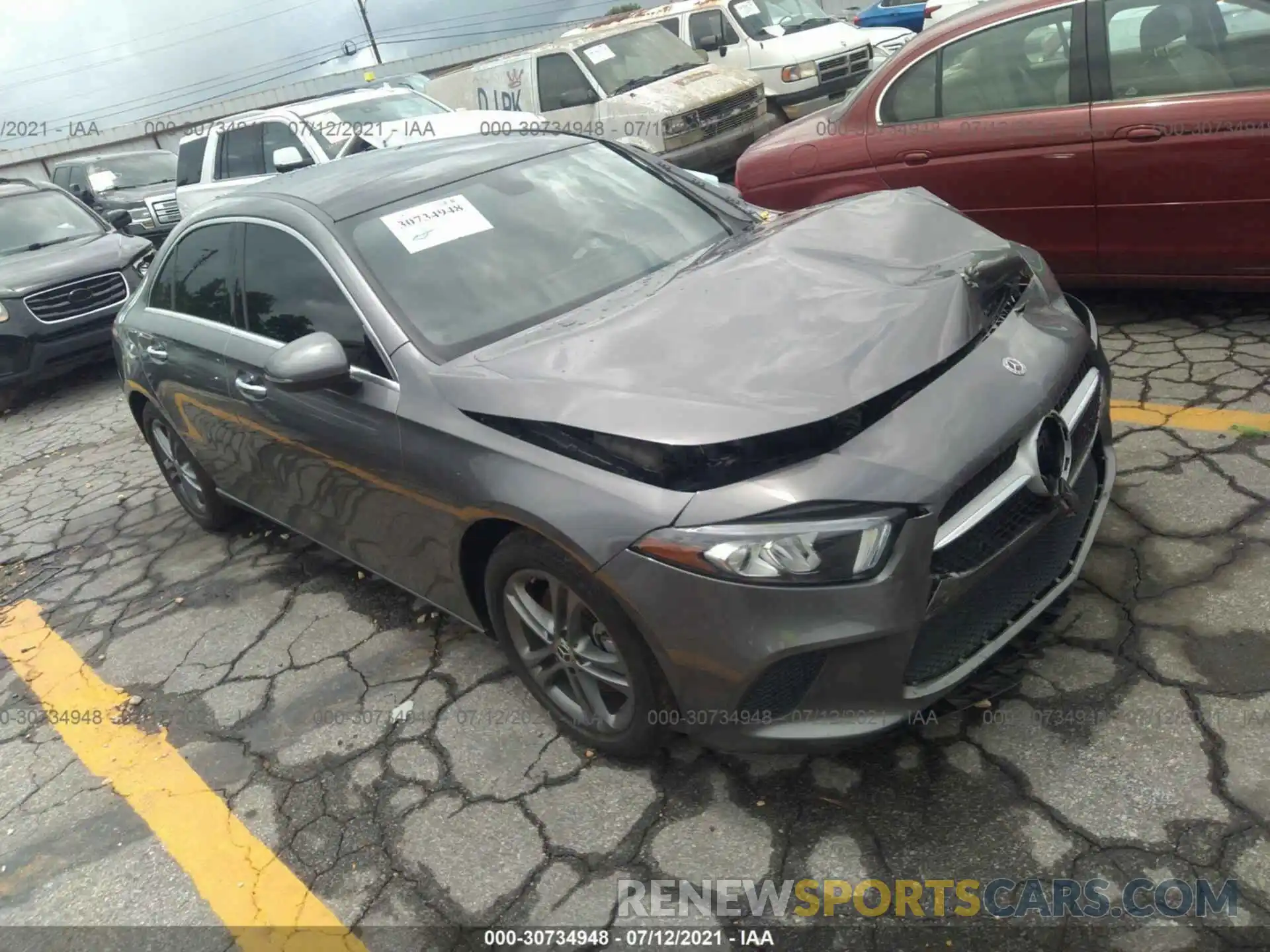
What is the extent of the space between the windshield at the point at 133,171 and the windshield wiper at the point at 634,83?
739cm

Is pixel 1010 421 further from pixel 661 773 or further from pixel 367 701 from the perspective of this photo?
pixel 367 701

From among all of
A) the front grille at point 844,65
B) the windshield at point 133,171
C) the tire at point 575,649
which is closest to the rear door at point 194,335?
the tire at point 575,649

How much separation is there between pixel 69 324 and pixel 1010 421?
8.06 metres

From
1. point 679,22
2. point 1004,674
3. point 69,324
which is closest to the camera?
point 1004,674

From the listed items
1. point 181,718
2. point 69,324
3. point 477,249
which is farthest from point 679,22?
point 181,718

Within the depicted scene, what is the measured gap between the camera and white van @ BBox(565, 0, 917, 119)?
36.7 feet

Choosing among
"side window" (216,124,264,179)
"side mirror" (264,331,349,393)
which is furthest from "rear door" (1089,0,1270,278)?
"side window" (216,124,264,179)

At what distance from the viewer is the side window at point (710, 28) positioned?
1180cm

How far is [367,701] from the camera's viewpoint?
3227mm

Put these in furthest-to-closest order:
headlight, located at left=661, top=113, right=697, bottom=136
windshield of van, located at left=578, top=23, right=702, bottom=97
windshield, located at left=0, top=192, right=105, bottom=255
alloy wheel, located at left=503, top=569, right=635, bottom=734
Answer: windshield of van, located at left=578, top=23, right=702, bottom=97 < headlight, located at left=661, top=113, right=697, bottom=136 < windshield, located at left=0, top=192, right=105, bottom=255 < alloy wheel, located at left=503, top=569, right=635, bottom=734

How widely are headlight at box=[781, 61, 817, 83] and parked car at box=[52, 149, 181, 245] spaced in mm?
8101

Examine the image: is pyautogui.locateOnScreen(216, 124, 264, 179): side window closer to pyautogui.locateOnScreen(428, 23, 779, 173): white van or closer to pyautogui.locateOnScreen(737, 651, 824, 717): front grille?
pyautogui.locateOnScreen(428, 23, 779, 173): white van

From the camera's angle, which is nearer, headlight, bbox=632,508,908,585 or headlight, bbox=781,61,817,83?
headlight, bbox=632,508,908,585

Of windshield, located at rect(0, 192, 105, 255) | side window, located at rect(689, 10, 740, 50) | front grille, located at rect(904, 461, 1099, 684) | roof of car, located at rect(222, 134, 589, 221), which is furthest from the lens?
side window, located at rect(689, 10, 740, 50)
